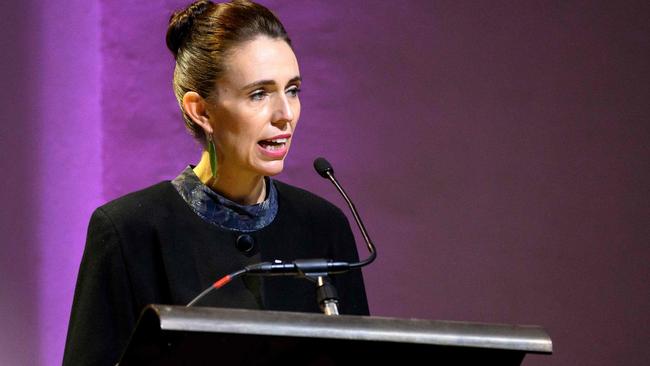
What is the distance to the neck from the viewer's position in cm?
206

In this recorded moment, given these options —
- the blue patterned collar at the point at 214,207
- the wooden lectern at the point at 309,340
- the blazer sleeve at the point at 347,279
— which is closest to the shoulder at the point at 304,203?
the blazer sleeve at the point at 347,279

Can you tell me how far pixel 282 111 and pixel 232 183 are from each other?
189mm

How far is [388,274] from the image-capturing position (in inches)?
112

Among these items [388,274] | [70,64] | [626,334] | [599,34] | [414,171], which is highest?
[70,64]

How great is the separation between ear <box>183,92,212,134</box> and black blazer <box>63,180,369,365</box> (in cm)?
14

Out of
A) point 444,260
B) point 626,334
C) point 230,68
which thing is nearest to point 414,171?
point 444,260

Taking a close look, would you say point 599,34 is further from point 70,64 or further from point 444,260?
point 70,64

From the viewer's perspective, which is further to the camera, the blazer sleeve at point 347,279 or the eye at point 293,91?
the blazer sleeve at point 347,279

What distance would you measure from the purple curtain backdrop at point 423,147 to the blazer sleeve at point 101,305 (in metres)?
0.85

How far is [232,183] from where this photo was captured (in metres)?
2.06

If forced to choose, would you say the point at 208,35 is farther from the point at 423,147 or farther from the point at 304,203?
the point at 423,147

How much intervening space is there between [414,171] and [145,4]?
0.83m

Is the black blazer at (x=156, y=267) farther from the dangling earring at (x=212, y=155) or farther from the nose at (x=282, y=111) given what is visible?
the nose at (x=282, y=111)

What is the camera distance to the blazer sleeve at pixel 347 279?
2.21m
